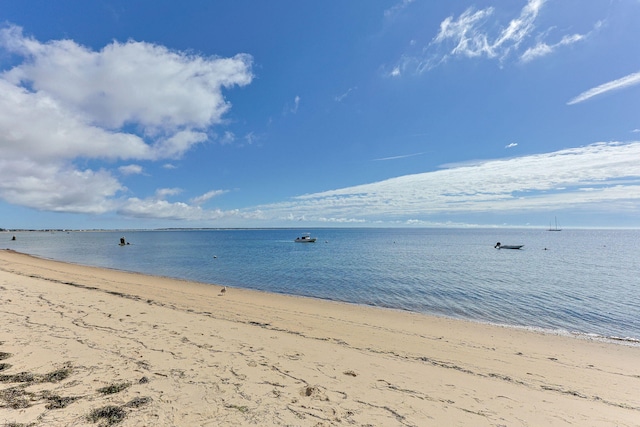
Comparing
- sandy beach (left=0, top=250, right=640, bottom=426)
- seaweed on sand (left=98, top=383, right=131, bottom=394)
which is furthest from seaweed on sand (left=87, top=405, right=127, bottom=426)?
seaweed on sand (left=98, top=383, right=131, bottom=394)

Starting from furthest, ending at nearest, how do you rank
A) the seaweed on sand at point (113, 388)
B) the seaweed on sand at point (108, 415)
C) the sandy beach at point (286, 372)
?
the seaweed on sand at point (113, 388) → the sandy beach at point (286, 372) → the seaweed on sand at point (108, 415)

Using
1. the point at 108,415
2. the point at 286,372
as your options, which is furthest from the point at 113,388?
the point at 286,372

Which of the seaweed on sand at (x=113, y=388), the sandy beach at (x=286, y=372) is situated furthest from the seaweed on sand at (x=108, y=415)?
the seaweed on sand at (x=113, y=388)

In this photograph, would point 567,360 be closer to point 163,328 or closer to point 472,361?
point 472,361

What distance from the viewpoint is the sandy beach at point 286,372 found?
5.19 metres

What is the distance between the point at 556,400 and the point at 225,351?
810cm

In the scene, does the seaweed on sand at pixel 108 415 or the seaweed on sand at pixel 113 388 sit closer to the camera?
the seaweed on sand at pixel 108 415

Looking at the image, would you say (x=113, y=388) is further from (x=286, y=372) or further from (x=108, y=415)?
(x=286, y=372)

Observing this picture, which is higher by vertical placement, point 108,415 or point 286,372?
point 108,415

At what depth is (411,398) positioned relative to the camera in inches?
238

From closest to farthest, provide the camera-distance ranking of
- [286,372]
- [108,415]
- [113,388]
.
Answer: [108,415], [113,388], [286,372]

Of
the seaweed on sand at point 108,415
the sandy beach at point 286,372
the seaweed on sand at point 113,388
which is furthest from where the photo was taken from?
the seaweed on sand at point 113,388

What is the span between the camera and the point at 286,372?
22.6 feet

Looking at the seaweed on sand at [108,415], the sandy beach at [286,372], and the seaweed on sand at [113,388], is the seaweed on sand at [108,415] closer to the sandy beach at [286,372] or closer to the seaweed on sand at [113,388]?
the sandy beach at [286,372]
